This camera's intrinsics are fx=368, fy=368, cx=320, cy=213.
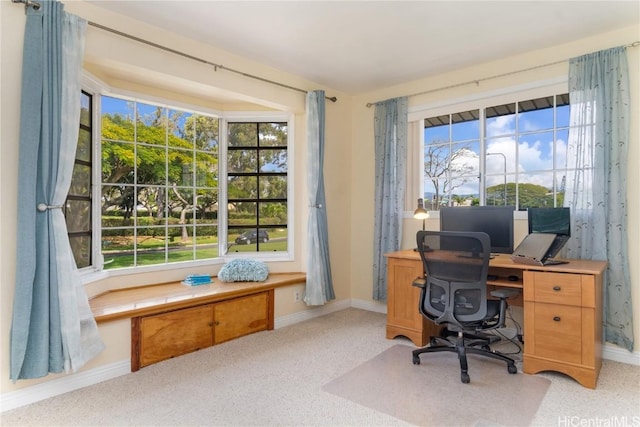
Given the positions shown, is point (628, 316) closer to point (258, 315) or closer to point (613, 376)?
point (613, 376)

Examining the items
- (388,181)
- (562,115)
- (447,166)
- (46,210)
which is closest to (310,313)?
(388,181)

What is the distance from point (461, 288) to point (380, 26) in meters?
2.08

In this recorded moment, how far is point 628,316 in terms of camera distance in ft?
9.19

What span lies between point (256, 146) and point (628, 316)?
146 inches

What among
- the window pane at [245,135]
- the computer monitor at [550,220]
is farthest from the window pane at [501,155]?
the window pane at [245,135]

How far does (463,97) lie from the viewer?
12.3 ft

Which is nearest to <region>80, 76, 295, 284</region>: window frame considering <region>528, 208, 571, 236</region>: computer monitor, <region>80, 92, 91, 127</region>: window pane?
<region>80, 92, 91, 127</region>: window pane

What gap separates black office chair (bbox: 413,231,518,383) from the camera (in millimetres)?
2523

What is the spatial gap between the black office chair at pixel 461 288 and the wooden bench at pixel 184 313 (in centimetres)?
152

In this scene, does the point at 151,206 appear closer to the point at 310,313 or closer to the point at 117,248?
the point at 117,248

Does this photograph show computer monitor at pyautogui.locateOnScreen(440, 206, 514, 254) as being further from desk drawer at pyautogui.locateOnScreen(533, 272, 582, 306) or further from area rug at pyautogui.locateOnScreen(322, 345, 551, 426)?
area rug at pyautogui.locateOnScreen(322, 345, 551, 426)

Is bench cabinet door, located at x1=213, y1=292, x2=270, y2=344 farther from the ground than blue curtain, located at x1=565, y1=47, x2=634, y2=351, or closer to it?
closer to it

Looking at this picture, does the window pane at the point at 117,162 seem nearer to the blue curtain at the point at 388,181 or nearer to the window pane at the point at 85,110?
the window pane at the point at 85,110

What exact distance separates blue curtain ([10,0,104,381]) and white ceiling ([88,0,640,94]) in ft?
1.78
